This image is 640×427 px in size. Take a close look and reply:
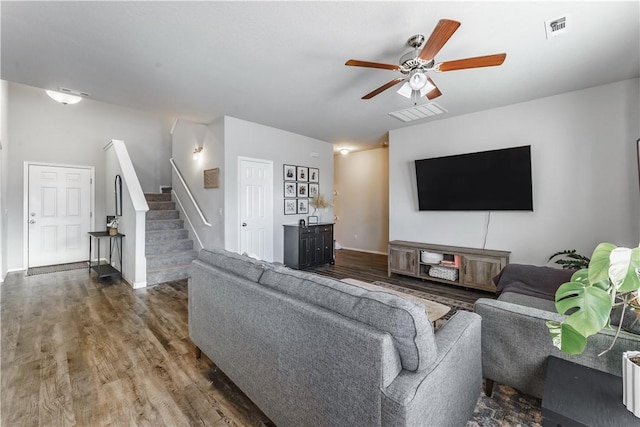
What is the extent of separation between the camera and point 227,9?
1967 millimetres

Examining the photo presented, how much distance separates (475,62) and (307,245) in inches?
157

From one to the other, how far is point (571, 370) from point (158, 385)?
8.14 ft

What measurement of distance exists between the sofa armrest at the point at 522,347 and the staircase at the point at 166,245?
357cm

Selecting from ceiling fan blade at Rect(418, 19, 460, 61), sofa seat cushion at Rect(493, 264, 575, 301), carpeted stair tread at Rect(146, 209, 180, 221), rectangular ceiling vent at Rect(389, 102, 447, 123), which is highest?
rectangular ceiling vent at Rect(389, 102, 447, 123)

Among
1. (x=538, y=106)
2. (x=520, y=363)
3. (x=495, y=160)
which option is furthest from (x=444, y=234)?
(x=520, y=363)

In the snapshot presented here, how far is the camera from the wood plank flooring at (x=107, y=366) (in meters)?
1.63

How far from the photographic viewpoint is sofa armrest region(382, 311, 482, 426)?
3.09 ft

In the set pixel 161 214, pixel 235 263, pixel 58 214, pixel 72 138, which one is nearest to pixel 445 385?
pixel 235 263

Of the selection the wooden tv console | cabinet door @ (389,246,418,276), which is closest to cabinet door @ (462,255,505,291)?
the wooden tv console

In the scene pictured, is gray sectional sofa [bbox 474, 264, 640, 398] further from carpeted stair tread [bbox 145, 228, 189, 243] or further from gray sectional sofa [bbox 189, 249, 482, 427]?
carpeted stair tread [bbox 145, 228, 189, 243]

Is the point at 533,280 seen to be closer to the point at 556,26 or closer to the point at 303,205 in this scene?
the point at 556,26

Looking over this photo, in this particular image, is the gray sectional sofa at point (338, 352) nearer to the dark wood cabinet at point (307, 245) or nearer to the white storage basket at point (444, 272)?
the white storage basket at point (444, 272)

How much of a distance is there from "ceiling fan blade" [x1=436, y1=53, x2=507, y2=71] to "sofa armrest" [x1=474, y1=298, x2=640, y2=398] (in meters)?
1.78

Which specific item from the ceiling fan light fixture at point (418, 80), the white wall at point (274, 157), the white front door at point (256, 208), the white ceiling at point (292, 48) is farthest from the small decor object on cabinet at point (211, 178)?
the ceiling fan light fixture at point (418, 80)
